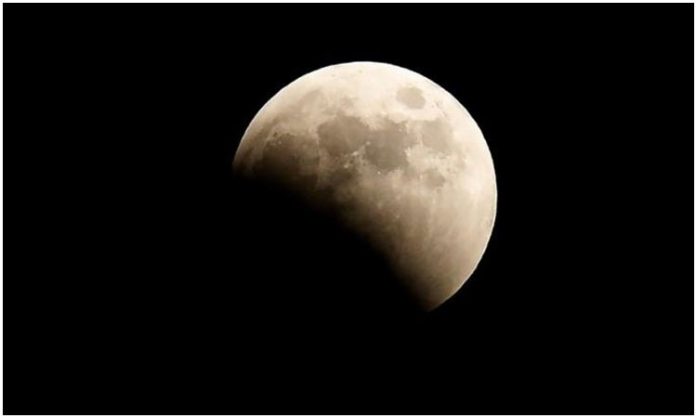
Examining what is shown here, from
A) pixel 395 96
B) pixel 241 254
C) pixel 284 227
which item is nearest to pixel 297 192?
pixel 284 227

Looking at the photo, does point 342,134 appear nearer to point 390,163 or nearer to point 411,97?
point 390,163

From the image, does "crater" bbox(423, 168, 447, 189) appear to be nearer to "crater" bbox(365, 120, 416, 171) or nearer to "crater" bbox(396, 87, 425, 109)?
"crater" bbox(365, 120, 416, 171)

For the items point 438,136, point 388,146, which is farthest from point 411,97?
point 388,146

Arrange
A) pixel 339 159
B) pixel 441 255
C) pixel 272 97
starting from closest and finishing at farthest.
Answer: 1. pixel 339 159
2. pixel 441 255
3. pixel 272 97

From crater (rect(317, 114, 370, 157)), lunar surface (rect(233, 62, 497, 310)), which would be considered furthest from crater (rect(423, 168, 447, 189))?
crater (rect(317, 114, 370, 157))

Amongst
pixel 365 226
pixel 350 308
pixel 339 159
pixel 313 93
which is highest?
pixel 313 93

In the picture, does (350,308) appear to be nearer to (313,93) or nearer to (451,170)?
(451,170)

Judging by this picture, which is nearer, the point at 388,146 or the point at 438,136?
the point at 388,146

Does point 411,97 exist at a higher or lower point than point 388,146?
higher
